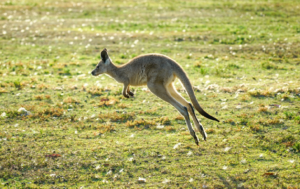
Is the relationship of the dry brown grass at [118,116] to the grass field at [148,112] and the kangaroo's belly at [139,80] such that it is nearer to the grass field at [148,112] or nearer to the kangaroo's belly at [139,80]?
the grass field at [148,112]

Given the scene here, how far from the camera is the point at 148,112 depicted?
31.2ft

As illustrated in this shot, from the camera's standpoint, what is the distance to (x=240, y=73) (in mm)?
12859

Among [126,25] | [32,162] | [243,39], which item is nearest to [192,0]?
[126,25]

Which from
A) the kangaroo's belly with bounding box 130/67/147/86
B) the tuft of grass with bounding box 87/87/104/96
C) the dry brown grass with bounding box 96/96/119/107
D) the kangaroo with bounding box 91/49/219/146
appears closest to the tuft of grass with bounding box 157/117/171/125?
the kangaroo with bounding box 91/49/219/146

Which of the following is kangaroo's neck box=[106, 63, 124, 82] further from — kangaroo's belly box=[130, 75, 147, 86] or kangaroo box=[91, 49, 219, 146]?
kangaroo's belly box=[130, 75, 147, 86]

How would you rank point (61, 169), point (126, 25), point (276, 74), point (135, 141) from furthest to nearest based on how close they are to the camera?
point (126, 25)
point (276, 74)
point (135, 141)
point (61, 169)

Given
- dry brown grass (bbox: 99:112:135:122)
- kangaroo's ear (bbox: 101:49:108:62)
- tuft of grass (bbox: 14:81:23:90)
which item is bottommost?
dry brown grass (bbox: 99:112:135:122)

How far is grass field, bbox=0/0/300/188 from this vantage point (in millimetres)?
6445

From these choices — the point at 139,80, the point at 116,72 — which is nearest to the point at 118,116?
the point at 116,72

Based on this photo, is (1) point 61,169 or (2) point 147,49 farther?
(2) point 147,49

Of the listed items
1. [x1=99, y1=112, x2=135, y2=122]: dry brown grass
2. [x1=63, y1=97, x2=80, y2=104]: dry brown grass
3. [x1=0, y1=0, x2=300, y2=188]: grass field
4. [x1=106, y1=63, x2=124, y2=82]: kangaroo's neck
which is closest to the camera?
[x1=0, y1=0, x2=300, y2=188]: grass field

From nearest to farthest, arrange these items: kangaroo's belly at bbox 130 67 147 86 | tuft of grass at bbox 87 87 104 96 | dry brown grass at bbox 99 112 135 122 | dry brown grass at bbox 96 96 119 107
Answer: kangaroo's belly at bbox 130 67 147 86 < dry brown grass at bbox 99 112 135 122 < dry brown grass at bbox 96 96 119 107 < tuft of grass at bbox 87 87 104 96

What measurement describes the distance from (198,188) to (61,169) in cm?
253

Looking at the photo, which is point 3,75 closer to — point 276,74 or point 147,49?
point 147,49
